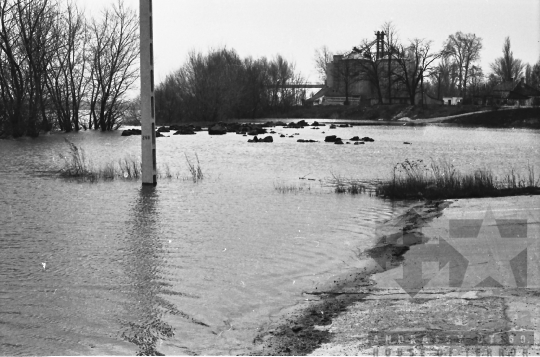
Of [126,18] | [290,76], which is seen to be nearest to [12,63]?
[126,18]

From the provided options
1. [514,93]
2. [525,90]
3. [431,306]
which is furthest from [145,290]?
[525,90]

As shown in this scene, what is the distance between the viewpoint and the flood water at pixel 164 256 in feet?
25.6

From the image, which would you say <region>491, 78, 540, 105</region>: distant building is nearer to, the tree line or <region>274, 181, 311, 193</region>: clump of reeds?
the tree line

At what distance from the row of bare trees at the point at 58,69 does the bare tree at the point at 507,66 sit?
8511 cm

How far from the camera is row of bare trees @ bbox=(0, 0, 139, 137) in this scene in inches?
2151

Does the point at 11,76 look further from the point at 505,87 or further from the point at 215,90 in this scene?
the point at 505,87

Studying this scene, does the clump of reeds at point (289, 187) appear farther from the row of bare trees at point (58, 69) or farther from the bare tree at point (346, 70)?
the bare tree at point (346, 70)

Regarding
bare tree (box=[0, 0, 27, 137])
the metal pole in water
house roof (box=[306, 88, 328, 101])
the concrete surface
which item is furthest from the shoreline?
house roof (box=[306, 88, 328, 101])

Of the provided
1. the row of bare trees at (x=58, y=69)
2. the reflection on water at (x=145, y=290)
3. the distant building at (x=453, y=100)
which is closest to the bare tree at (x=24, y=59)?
the row of bare trees at (x=58, y=69)

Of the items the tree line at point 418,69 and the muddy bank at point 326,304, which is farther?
the tree line at point 418,69

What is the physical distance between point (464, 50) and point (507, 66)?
10352 mm

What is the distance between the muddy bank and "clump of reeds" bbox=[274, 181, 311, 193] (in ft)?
26.2

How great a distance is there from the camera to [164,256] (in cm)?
1175

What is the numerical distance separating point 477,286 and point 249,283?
319 centimetres
